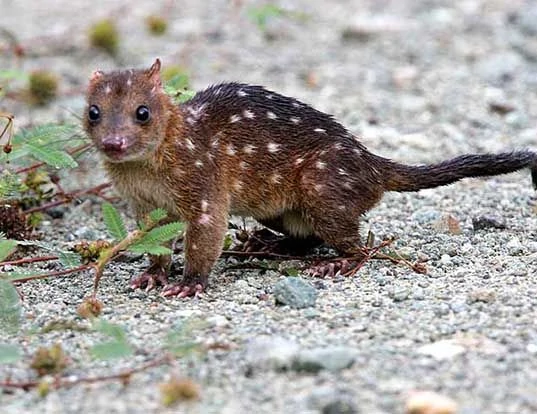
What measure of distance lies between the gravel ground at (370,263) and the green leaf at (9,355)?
87 millimetres

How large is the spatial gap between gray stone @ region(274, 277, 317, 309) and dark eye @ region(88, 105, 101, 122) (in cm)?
132

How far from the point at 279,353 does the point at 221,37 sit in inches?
320

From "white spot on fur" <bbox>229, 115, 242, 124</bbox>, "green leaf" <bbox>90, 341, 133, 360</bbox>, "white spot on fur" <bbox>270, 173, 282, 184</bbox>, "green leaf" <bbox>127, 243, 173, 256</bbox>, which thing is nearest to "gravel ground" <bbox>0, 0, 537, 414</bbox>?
"green leaf" <bbox>90, 341, 133, 360</bbox>

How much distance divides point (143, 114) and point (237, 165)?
71 centimetres

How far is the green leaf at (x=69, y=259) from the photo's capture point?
6.27 metres

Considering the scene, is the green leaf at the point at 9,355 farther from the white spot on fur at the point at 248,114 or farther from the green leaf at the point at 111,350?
the white spot on fur at the point at 248,114

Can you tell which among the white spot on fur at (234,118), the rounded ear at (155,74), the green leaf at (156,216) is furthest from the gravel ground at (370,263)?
the rounded ear at (155,74)

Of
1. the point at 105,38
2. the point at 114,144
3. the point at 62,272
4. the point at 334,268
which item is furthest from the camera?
the point at 105,38

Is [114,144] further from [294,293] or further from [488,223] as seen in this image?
[488,223]

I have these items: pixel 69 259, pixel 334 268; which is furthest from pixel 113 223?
pixel 334 268

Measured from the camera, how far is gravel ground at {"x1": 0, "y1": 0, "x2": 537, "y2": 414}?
4680mm

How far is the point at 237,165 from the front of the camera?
664 cm

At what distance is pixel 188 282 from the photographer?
6.29m

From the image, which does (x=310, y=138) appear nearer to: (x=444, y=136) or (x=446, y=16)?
(x=444, y=136)
